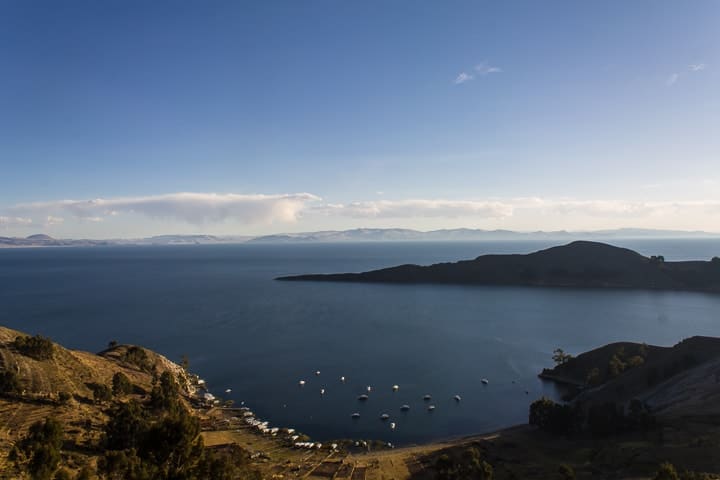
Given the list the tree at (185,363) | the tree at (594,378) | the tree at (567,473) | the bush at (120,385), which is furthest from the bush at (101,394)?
the tree at (594,378)

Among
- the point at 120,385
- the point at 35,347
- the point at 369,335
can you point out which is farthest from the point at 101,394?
the point at 369,335

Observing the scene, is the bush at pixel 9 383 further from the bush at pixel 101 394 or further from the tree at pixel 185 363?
the tree at pixel 185 363

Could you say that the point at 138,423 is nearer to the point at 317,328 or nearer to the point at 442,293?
the point at 317,328

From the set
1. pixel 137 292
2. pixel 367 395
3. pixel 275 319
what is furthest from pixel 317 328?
pixel 137 292

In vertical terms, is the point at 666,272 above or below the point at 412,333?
above

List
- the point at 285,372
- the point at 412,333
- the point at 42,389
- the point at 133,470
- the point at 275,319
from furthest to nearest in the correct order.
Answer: the point at 275,319 → the point at 412,333 → the point at 285,372 → the point at 42,389 → the point at 133,470

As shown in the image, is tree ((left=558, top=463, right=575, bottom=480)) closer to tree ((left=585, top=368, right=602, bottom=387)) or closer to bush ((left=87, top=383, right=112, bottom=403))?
tree ((left=585, top=368, right=602, bottom=387))

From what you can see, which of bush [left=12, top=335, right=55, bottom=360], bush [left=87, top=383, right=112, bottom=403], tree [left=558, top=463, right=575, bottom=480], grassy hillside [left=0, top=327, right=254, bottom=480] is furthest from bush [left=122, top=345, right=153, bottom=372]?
tree [left=558, top=463, right=575, bottom=480]
